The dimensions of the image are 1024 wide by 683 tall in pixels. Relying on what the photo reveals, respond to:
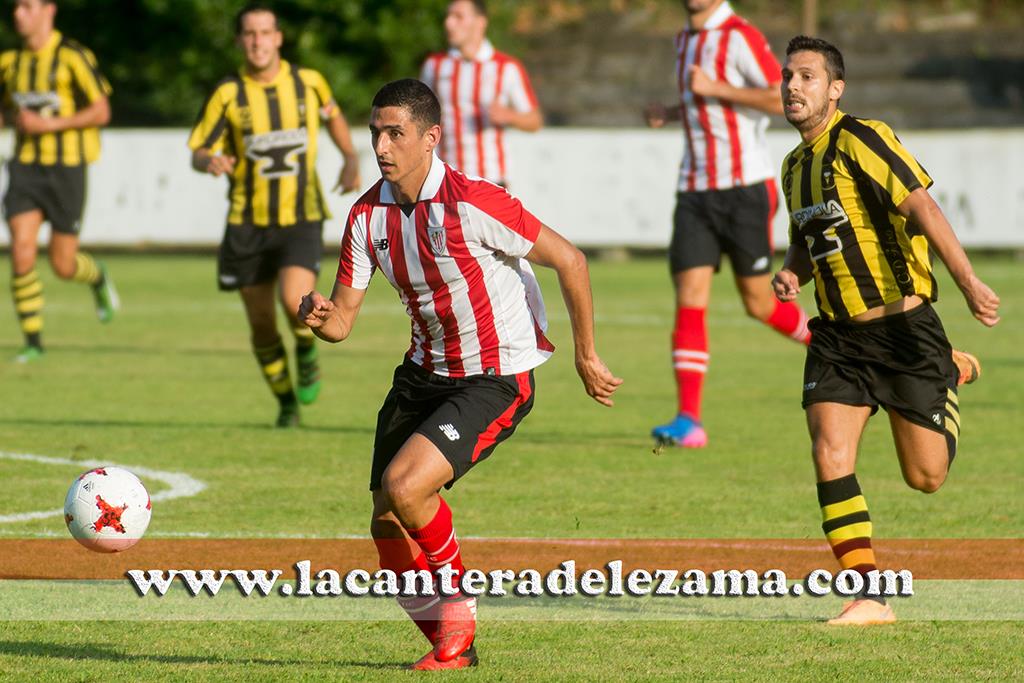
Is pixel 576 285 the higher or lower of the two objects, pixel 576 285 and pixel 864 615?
the higher

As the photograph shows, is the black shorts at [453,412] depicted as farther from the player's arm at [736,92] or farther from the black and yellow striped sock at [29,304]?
the black and yellow striped sock at [29,304]

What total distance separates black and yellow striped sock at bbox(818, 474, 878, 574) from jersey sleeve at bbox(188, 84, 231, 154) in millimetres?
4928

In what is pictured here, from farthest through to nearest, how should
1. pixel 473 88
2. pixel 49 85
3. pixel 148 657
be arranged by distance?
pixel 49 85 < pixel 473 88 < pixel 148 657

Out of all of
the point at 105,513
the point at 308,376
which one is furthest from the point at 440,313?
the point at 308,376

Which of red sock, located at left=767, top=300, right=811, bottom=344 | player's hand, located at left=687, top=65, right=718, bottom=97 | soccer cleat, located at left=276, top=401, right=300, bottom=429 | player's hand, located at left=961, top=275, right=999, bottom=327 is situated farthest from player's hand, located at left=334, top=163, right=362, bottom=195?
player's hand, located at left=961, top=275, right=999, bottom=327

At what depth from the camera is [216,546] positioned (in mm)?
6617

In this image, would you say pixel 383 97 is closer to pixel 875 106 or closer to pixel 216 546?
pixel 216 546

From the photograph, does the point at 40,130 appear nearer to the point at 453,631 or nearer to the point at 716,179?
the point at 716,179

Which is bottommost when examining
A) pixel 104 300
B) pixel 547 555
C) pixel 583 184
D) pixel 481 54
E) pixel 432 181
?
pixel 583 184

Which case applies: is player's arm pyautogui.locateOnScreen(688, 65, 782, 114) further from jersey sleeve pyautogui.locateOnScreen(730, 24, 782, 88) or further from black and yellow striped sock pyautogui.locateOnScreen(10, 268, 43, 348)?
black and yellow striped sock pyautogui.locateOnScreen(10, 268, 43, 348)

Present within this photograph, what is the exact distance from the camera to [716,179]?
31.3 feet

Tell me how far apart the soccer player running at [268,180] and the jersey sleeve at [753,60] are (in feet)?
7.21

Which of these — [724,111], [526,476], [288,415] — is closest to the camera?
[526,476]

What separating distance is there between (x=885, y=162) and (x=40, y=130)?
8.42 m
